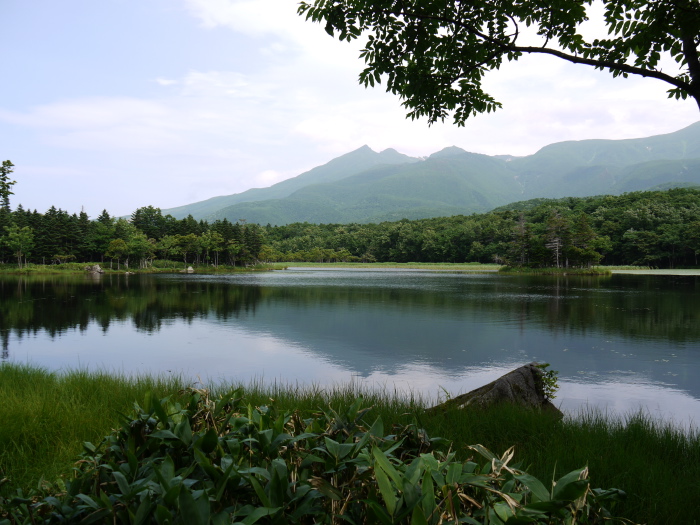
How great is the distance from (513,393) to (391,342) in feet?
29.3

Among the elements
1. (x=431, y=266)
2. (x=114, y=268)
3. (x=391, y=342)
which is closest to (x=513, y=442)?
(x=391, y=342)

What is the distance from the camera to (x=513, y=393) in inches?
238

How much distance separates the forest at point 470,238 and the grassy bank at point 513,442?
208ft

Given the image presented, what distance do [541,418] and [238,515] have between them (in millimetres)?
4472

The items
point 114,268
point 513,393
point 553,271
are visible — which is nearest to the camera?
point 513,393

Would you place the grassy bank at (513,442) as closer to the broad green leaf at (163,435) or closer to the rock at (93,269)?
the broad green leaf at (163,435)

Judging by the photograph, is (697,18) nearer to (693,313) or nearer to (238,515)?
(238,515)

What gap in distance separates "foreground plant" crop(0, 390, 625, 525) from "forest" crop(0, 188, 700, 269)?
2647 inches

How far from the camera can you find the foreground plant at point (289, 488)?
1.15 metres

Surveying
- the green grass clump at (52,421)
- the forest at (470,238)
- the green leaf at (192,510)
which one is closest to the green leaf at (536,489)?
the green leaf at (192,510)

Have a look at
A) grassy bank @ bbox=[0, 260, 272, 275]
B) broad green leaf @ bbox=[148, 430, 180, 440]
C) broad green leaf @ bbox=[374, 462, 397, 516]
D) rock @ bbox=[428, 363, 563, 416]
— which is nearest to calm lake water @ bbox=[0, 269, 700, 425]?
rock @ bbox=[428, 363, 563, 416]

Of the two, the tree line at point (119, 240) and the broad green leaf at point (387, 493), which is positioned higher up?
the tree line at point (119, 240)

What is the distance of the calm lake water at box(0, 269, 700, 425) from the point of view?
33.6 ft

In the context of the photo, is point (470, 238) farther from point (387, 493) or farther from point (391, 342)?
point (387, 493)
